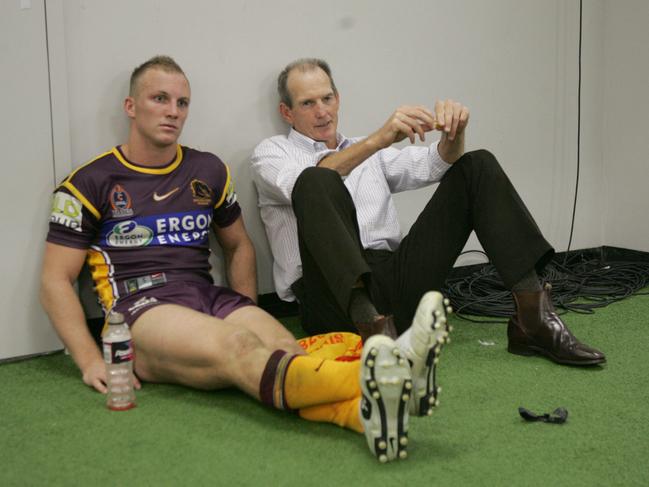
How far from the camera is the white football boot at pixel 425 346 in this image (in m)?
1.47

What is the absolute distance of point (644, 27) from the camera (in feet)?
10.8

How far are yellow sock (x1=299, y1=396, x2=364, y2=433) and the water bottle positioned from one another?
439mm

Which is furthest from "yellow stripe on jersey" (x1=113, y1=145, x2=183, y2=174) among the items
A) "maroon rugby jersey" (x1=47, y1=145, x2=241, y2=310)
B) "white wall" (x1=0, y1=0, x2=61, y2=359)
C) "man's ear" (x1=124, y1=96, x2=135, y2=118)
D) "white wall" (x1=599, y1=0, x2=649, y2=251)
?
"white wall" (x1=599, y1=0, x2=649, y2=251)

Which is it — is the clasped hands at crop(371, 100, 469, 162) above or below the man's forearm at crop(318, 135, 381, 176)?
above

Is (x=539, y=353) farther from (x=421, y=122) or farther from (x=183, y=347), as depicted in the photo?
(x=183, y=347)

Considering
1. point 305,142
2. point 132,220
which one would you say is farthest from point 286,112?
point 132,220

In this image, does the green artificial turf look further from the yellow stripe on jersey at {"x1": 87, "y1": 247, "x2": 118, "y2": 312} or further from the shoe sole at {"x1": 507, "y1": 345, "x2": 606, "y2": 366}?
the yellow stripe on jersey at {"x1": 87, "y1": 247, "x2": 118, "y2": 312}

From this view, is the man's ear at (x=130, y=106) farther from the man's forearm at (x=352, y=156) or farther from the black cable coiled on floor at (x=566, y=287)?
the black cable coiled on floor at (x=566, y=287)

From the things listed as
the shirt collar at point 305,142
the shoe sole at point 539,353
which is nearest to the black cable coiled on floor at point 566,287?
the shoe sole at point 539,353

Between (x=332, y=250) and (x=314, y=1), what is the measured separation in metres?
1.16

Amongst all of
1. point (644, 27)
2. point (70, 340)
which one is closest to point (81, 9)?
point (70, 340)

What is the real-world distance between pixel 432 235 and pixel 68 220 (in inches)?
39.6

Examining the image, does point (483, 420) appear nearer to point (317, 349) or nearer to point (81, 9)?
point (317, 349)

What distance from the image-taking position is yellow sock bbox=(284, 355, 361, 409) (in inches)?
63.4
